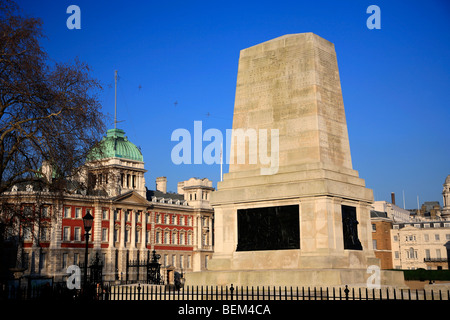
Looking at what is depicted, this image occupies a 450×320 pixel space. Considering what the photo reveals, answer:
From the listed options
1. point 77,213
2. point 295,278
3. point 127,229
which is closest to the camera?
point 295,278

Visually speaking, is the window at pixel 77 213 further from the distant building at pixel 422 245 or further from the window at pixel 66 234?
the distant building at pixel 422 245

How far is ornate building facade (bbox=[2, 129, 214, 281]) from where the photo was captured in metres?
79.4

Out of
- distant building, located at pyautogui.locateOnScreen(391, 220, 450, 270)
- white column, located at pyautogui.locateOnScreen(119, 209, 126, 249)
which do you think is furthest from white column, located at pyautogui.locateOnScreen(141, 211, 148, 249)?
distant building, located at pyautogui.locateOnScreen(391, 220, 450, 270)

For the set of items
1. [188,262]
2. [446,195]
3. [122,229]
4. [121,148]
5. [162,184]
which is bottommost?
[188,262]

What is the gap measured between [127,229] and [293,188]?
71.8 meters

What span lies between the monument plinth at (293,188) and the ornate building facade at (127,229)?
45.1 meters

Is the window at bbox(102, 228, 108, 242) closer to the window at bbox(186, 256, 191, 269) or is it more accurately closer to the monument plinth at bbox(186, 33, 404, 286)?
the window at bbox(186, 256, 191, 269)

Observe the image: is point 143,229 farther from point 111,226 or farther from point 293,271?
point 293,271

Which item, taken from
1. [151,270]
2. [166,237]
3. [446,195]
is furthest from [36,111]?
[446,195]

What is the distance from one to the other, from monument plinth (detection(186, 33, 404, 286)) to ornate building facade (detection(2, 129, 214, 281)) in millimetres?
45126

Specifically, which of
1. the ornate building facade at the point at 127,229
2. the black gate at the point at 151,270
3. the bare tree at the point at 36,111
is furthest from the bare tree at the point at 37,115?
the ornate building facade at the point at 127,229

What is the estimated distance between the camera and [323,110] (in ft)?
78.2

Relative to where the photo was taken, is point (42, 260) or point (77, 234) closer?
point (42, 260)

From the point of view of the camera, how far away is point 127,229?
91.4m
